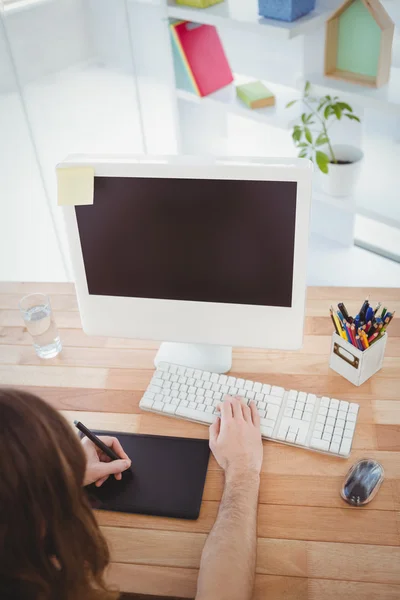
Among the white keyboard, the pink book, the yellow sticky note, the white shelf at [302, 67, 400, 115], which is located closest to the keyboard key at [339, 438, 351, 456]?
the white keyboard

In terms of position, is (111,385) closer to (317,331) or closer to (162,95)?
(317,331)

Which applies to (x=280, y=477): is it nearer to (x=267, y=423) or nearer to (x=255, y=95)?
(x=267, y=423)

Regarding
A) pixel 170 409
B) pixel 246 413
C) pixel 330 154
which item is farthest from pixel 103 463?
pixel 330 154

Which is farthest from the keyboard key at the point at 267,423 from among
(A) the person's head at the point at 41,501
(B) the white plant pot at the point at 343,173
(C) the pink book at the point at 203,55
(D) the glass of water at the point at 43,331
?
(C) the pink book at the point at 203,55

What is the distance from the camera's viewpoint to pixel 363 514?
3.27 ft

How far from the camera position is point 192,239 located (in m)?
1.12

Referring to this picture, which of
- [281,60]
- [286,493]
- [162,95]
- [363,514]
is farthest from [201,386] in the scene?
[162,95]

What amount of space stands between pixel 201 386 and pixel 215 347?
0.37 ft

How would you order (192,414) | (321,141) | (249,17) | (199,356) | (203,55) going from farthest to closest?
(203,55), (321,141), (249,17), (199,356), (192,414)

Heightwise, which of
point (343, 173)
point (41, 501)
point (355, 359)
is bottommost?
point (343, 173)

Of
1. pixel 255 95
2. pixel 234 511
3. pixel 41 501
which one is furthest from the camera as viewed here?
pixel 255 95

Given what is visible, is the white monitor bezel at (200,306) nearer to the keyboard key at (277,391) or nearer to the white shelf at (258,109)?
the keyboard key at (277,391)

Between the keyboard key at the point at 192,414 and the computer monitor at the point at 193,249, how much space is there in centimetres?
14

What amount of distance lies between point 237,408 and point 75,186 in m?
0.53
